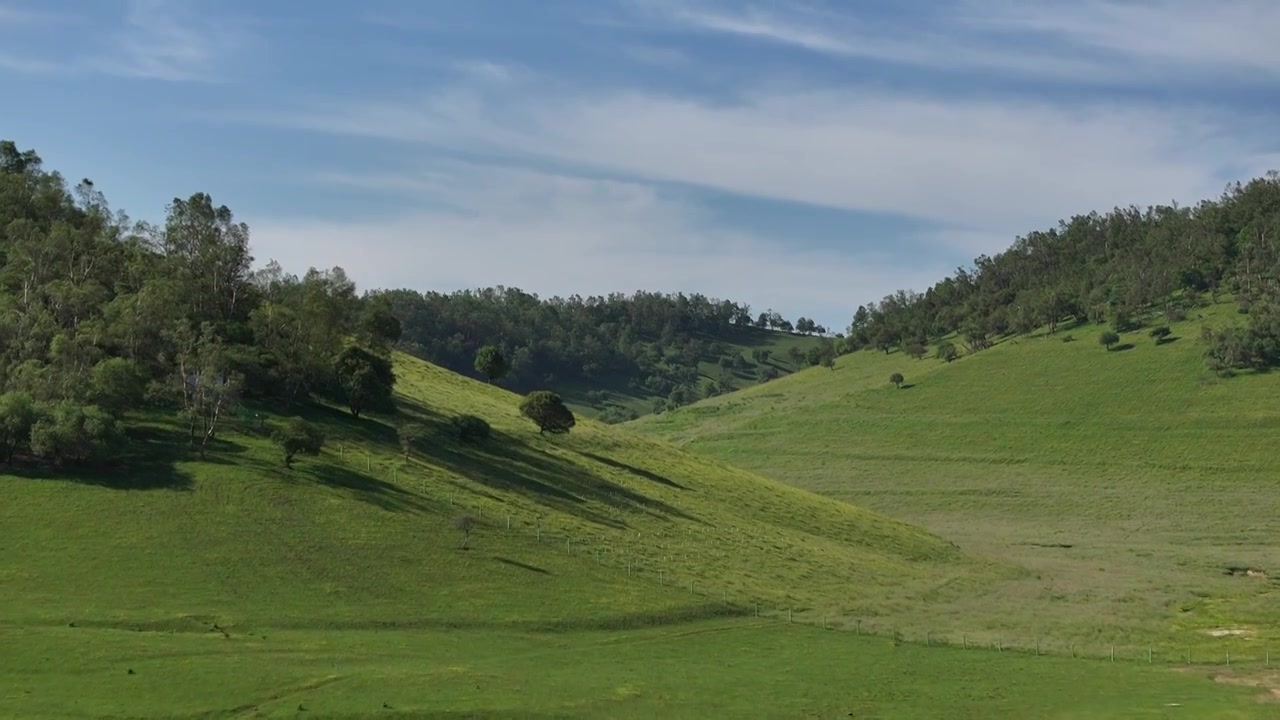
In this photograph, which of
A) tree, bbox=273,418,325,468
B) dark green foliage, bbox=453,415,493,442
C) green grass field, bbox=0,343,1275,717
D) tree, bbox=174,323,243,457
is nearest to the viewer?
green grass field, bbox=0,343,1275,717

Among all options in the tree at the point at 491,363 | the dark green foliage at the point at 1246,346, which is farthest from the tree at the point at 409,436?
the dark green foliage at the point at 1246,346

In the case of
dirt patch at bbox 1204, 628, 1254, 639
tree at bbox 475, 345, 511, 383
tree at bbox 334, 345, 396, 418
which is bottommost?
dirt patch at bbox 1204, 628, 1254, 639

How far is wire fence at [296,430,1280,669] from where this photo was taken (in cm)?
6178

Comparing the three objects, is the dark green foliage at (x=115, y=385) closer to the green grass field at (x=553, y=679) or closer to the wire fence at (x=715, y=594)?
the wire fence at (x=715, y=594)

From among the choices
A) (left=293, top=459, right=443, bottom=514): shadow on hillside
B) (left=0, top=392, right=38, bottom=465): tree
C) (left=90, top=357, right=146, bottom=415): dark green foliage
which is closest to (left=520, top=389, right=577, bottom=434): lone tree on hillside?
(left=293, top=459, right=443, bottom=514): shadow on hillside

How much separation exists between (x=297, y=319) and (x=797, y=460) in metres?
85.9

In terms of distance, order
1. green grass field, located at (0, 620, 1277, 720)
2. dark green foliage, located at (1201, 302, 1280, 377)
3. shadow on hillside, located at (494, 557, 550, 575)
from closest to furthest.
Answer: green grass field, located at (0, 620, 1277, 720) < shadow on hillside, located at (494, 557, 550, 575) < dark green foliage, located at (1201, 302, 1280, 377)

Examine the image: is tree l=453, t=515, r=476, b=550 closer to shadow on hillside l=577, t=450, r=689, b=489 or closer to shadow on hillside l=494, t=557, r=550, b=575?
shadow on hillside l=494, t=557, r=550, b=575

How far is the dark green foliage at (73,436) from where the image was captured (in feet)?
227

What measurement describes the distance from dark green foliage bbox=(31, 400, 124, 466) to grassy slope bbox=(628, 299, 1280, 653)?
54.8 metres

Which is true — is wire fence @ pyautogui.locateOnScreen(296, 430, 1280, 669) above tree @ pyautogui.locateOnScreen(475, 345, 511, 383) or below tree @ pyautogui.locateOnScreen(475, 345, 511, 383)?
below

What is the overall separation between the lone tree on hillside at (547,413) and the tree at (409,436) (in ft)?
56.0

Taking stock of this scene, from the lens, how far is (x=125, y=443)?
73250 millimetres

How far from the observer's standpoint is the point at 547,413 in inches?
4230
